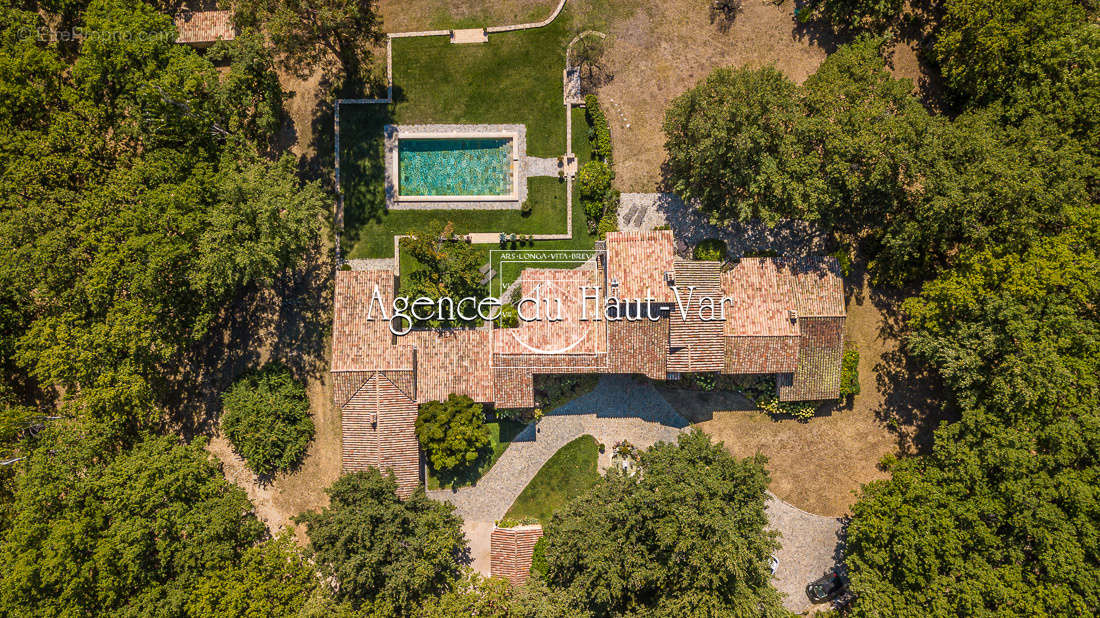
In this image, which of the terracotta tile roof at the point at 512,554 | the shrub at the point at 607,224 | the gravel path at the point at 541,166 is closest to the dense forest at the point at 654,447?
the terracotta tile roof at the point at 512,554

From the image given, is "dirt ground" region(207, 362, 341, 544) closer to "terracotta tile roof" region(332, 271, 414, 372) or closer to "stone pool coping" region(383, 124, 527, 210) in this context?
"terracotta tile roof" region(332, 271, 414, 372)

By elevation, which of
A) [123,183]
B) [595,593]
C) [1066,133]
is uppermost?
[1066,133]

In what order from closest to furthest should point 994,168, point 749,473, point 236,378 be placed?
point 994,168, point 749,473, point 236,378

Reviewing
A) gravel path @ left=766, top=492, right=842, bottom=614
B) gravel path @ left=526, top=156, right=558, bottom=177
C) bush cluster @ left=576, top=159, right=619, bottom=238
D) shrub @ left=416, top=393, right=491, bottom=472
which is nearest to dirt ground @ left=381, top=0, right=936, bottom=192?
bush cluster @ left=576, top=159, right=619, bottom=238

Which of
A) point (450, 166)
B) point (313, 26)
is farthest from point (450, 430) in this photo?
point (313, 26)

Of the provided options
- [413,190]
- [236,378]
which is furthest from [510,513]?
[413,190]

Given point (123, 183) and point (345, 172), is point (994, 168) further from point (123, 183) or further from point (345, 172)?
point (123, 183)

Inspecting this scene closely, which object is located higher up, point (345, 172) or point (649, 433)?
point (345, 172)
